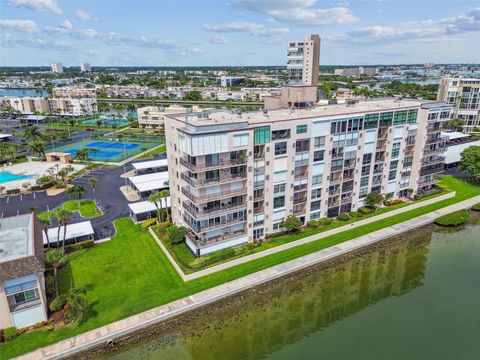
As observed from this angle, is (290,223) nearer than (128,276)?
No

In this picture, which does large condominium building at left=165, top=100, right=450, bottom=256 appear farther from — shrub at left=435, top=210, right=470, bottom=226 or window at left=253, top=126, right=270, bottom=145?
shrub at left=435, top=210, right=470, bottom=226

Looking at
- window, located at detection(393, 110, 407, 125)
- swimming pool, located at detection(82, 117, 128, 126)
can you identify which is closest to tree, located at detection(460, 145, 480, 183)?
window, located at detection(393, 110, 407, 125)

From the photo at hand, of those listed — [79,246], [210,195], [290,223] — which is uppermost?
[210,195]

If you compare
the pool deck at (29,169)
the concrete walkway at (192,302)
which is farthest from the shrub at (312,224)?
the pool deck at (29,169)

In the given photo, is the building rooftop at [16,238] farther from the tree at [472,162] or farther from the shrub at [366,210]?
the tree at [472,162]

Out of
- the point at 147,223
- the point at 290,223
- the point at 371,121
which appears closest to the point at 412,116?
the point at 371,121

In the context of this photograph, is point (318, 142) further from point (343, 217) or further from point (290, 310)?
point (290, 310)
